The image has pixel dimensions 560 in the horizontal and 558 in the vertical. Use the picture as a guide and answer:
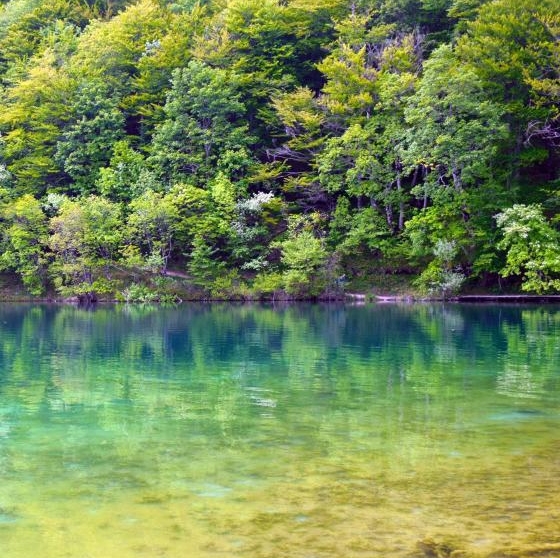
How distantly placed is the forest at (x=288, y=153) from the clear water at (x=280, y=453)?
1975 cm

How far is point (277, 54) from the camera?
42.9 metres

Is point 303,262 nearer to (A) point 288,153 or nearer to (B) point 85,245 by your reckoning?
(A) point 288,153

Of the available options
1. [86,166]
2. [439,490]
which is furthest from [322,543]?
[86,166]

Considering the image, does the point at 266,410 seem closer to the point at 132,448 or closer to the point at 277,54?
the point at 132,448

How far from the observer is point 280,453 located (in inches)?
261

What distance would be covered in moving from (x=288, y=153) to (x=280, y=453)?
3451cm

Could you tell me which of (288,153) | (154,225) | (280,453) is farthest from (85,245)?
(280,453)

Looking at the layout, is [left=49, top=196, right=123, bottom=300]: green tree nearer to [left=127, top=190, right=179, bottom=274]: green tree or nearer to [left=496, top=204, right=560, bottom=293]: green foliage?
[left=127, top=190, right=179, bottom=274]: green tree

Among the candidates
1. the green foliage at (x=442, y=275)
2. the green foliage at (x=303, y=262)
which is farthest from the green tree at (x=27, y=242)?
the green foliage at (x=442, y=275)

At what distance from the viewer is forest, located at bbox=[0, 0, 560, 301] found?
32.9 meters

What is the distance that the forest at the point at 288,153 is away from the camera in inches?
1296

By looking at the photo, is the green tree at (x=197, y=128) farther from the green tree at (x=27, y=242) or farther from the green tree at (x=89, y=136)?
the green tree at (x=27, y=242)

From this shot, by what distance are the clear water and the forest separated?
64.8 feet

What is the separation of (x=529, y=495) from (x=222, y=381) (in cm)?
659
